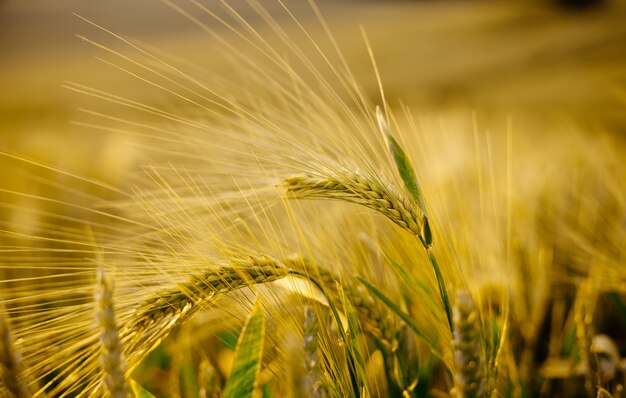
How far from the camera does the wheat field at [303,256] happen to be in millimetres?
558

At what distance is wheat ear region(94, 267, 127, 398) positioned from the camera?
37 centimetres

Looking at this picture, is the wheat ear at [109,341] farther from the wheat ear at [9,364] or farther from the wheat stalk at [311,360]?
the wheat stalk at [311,360]

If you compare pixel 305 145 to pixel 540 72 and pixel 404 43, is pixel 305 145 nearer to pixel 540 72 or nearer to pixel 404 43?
pixel 540 72

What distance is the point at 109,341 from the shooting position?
0.38 meters

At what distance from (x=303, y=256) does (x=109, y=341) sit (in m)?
0.32

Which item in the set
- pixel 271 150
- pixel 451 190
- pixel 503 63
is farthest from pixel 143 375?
pixel 503 63

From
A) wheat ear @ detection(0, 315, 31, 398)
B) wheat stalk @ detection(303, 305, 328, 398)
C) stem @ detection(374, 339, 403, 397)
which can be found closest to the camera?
wheat ear @ detection(0, 315, 31, 398)

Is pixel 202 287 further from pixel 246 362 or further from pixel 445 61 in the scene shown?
pixel 445 61

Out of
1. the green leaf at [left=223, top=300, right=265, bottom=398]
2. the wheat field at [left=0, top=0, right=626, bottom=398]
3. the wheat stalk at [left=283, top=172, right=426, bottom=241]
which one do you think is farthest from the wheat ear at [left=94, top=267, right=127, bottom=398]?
the wheat stalk at [left=283, top=172, right=426, bottom=241]

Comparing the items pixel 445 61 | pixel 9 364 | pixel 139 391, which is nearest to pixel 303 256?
pixel 139 391

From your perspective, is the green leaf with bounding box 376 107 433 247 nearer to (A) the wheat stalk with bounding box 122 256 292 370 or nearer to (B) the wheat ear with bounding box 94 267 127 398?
(A) the wheat stalk with bounding box 122 256 292 370

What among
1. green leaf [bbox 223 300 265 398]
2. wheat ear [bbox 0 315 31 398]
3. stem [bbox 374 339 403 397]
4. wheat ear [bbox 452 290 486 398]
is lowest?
stem [bbox 374 339 403 397]

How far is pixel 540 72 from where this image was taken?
4.68 meters

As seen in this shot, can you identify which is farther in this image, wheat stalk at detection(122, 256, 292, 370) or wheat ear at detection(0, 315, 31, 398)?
wheat stalk at detection(122, 256, 292, 370)
